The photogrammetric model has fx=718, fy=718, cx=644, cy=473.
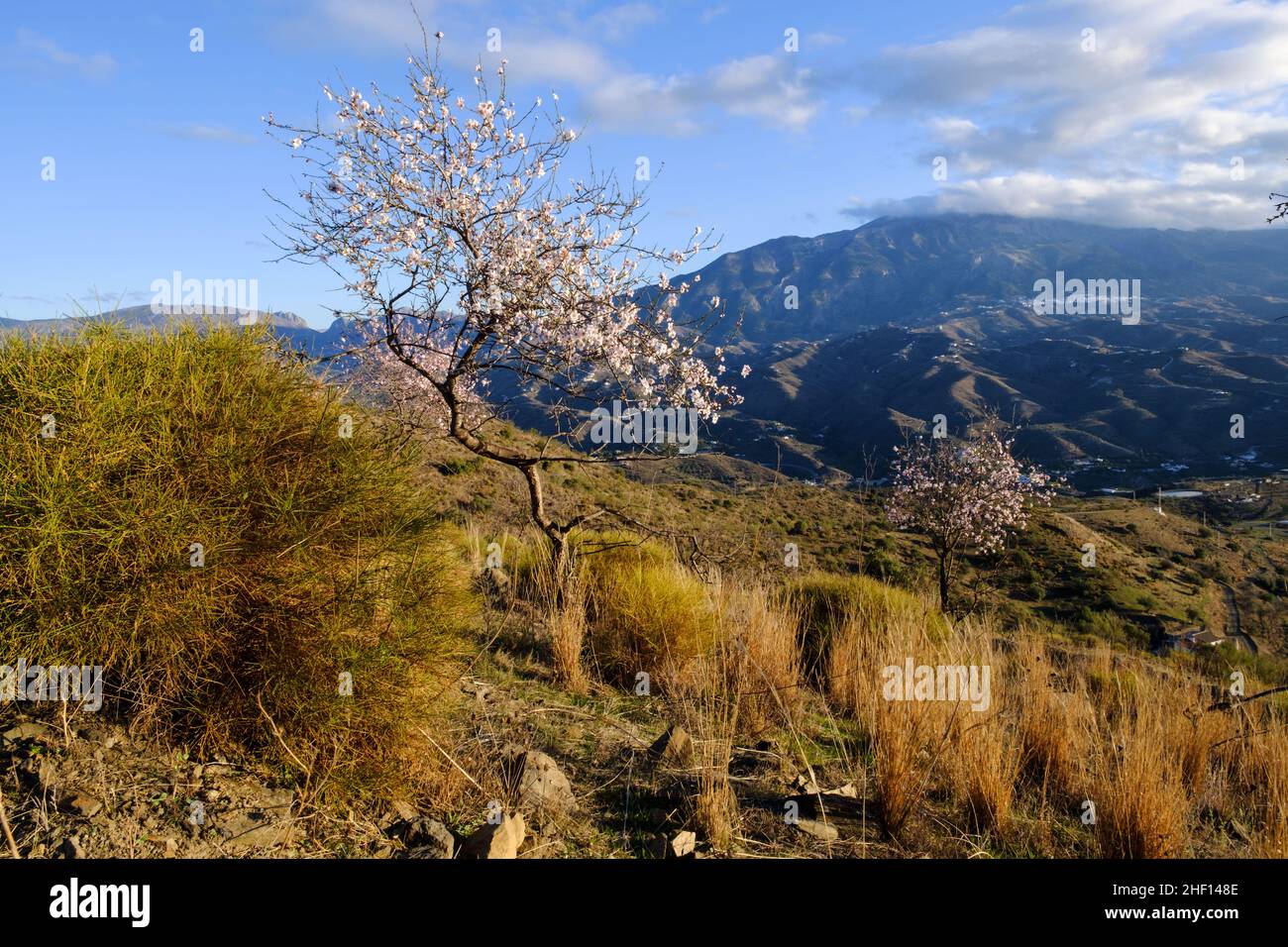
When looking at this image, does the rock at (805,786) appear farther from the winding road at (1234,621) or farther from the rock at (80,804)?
the winding road at (1234,621)

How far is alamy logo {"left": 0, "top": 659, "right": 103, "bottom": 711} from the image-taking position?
2918 millimetres

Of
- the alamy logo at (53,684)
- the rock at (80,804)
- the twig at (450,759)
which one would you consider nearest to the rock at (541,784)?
the twig at (450,759)

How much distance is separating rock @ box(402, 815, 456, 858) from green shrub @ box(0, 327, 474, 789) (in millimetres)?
343

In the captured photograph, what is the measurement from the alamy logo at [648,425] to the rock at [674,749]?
241cm

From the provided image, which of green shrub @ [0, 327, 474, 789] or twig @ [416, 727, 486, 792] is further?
twig @ [416, 727, 486, 792]

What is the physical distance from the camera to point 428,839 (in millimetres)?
3262

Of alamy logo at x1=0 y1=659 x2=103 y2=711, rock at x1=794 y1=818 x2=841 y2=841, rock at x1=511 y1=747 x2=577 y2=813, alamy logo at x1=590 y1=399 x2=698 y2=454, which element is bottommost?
rock at x1=794 y1=818 x2=841 y2=841

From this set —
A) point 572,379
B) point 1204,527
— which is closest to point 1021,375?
point 1204,527

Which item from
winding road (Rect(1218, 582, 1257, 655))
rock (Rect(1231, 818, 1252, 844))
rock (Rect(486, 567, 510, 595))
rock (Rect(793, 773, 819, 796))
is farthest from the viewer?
winding road (Rect(1218, 582, 1257, 655))

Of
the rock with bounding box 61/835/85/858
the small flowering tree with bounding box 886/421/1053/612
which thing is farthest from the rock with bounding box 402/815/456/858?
the small flowering tree with bounding box 886/421/1053/612

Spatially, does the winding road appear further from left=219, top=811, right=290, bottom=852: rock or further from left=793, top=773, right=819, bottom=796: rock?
left=219, top=811, right=290, bottom=852: rock

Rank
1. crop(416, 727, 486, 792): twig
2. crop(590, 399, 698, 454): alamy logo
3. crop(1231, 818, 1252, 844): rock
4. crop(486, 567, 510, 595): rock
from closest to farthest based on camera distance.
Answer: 1. crop(416, 727, 486, 792): twig
2. crop(1231, 818, 1252, 844): rock
3. crop(590, 399, 698, 454): alamy logo
4. crop(486, 567, 510, 595): rock

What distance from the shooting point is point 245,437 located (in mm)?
3531

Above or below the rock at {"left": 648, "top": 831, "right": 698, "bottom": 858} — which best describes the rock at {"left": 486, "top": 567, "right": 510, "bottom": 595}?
above
